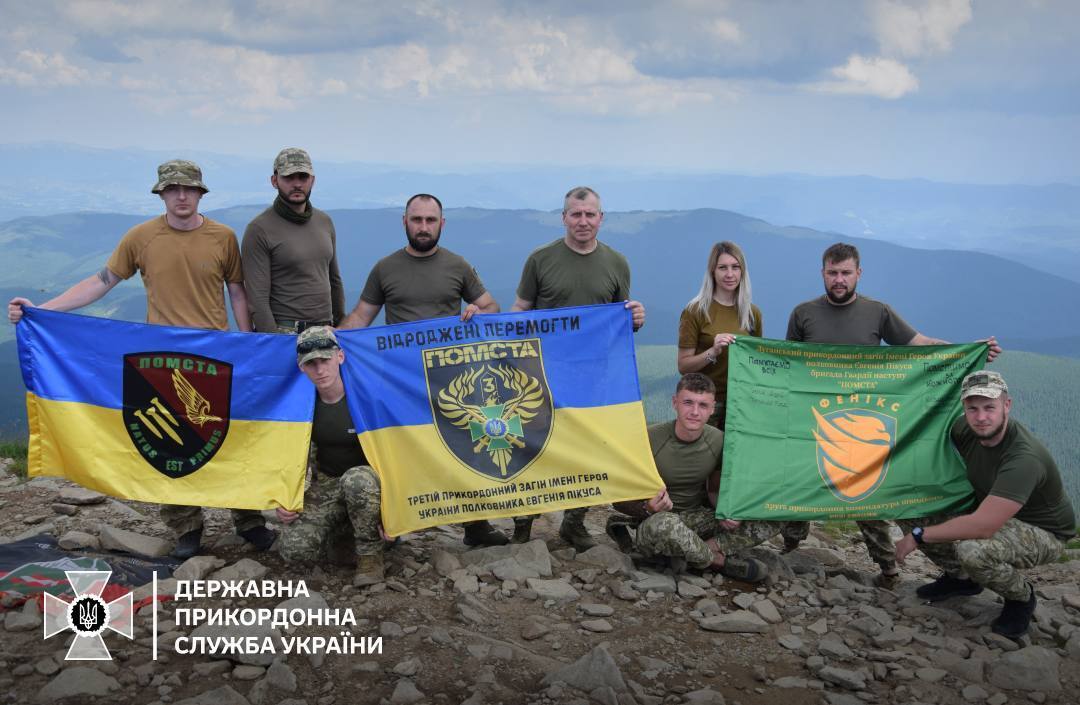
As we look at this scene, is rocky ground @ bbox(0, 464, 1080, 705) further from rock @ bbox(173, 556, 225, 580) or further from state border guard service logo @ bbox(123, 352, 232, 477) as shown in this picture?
state border guard service logo @ bbox(123, 352, 232, 477)

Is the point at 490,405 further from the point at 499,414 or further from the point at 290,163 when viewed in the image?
the point at 290,163

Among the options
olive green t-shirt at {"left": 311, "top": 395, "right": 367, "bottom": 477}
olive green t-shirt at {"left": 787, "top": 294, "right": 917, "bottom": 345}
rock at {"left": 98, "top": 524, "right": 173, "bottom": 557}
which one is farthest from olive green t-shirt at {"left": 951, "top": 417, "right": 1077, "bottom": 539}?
rock at {"left": 98, "top": 524, "right": 173, "bottom": 557}

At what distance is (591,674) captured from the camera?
604 cm

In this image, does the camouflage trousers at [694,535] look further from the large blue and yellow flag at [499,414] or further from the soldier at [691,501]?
the large blue and yellow flag at [499,414]

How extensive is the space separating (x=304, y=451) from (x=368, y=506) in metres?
0.81

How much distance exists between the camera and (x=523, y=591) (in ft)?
24.9

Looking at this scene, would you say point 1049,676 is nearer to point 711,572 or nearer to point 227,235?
point 711,572

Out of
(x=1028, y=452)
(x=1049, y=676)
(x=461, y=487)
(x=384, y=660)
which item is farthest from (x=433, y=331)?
(x=1049, y=676)

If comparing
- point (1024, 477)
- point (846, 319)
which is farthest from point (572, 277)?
point (1024, 477)

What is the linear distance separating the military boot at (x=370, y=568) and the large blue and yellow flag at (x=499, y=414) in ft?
1.06

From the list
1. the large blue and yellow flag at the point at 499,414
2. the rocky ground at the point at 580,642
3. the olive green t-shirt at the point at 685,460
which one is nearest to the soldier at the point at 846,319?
the olive green t-shirt at the point at 685,460

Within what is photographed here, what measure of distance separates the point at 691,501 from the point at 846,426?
5.73ft

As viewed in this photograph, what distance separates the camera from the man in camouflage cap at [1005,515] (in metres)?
6.97
